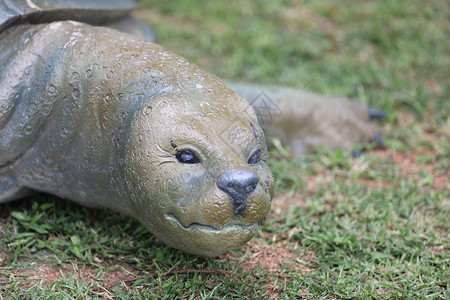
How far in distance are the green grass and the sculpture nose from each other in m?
0.58

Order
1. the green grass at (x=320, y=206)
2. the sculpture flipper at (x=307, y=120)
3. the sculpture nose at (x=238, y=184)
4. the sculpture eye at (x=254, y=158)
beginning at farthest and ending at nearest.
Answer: the sculpture flipper at (x=307, y=120) < the green grass at (x=320, y=206) < the sculpture eye at (x=254, y=158) < the sculpture nose at (x=238, y=184)

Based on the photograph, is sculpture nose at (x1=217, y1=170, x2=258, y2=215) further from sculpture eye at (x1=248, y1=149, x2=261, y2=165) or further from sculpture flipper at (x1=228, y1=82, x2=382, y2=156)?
sculpture flipper at (x1=228, y1=82, x2=382, y2=156)

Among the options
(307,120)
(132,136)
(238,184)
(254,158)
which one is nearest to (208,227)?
(238,184)

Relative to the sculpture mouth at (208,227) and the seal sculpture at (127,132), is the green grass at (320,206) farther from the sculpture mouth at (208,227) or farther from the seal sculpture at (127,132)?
the sculpture mouth at (208,227)

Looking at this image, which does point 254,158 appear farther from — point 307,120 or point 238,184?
point 307,120

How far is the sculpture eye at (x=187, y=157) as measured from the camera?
235cm

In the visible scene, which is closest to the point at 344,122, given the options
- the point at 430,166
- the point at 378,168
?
the point at 378,168

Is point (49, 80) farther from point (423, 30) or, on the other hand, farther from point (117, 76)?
point (423, 30)

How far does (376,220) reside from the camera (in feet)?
11.0

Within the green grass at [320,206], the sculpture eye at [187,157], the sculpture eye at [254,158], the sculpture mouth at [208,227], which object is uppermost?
the sculpture eye at [187,157]

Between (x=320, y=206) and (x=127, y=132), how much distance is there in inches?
60.0

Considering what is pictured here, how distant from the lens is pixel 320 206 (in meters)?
3.49

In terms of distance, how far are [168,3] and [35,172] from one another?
384 centimetres

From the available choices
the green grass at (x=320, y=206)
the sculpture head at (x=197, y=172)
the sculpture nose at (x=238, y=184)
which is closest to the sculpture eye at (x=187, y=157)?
the sculpture head at (x=197, y=172)
